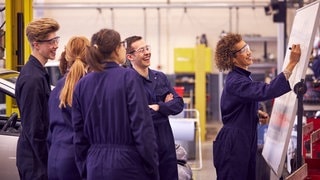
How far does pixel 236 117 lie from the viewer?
12.2 feet

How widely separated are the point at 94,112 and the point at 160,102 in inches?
36.0

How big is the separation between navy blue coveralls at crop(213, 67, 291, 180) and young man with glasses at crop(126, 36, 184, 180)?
0.36 metres

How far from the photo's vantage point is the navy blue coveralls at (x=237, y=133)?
12.0 ft

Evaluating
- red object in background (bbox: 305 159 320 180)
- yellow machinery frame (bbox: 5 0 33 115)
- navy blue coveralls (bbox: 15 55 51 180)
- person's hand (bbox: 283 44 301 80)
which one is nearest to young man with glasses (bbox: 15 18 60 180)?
navy blue coveralls (bbox: 15 55 51 180)

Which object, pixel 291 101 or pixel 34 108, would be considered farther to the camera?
pixel 291 101

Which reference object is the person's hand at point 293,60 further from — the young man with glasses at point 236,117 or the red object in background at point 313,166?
the red object in background at point 313,166

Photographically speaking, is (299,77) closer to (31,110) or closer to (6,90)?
(31,110)

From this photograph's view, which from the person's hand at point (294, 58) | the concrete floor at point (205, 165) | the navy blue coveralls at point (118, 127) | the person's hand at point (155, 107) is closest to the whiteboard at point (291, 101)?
the person's hand at point (294, 58)

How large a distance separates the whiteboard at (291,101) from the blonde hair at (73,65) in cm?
135

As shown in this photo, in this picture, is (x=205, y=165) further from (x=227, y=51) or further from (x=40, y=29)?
(x=40, y=29)

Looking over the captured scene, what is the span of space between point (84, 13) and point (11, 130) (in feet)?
33.3

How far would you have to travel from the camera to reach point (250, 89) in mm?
3541

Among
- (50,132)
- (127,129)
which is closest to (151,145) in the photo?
(127,129)

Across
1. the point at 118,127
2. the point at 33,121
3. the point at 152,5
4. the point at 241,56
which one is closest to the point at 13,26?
the point at 33,121
